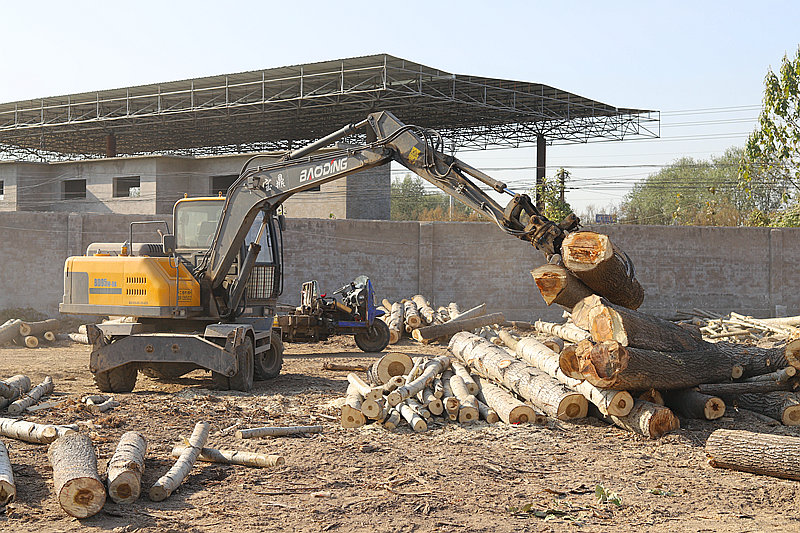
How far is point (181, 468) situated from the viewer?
6.34 meters

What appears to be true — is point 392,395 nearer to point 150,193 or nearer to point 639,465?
point 639,465

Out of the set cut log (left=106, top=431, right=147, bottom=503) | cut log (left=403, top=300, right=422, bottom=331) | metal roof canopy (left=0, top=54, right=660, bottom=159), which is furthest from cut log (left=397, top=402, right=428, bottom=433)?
metal roof canopy (left=0, top=54, right=660, bottom=159)

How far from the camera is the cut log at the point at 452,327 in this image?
662 inches

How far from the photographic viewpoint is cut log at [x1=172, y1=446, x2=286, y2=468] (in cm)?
683

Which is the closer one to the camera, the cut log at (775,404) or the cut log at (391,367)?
the cut log at (775,404)

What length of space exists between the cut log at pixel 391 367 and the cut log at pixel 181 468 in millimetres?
2951

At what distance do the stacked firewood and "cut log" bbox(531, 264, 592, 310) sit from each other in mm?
11978

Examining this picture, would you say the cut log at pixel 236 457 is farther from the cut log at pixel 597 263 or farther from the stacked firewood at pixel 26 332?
the stacked firewood at pixel 26 332

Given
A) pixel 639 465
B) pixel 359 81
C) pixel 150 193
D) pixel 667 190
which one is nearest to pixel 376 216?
pixel 359 81

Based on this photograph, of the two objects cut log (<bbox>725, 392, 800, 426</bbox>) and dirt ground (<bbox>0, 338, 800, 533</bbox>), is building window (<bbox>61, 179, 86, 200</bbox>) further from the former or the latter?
cut log (<bbox>725, 392, 800, 426</bbox>)

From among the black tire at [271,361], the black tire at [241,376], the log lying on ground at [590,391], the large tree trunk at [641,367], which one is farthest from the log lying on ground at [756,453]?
the black tire at [271,361]

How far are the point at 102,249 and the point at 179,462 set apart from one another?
599cm

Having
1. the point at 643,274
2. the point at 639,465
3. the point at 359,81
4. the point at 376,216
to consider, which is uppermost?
the point at 359,81

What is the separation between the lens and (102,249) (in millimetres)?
11516
